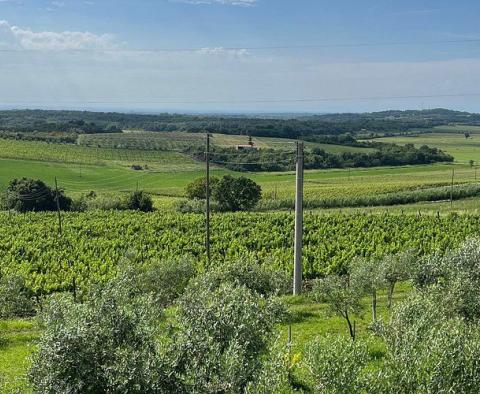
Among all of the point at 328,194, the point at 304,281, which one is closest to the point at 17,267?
the point at 304,281

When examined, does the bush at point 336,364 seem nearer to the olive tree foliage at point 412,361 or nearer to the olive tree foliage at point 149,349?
the olive tree foliage at point 412,361

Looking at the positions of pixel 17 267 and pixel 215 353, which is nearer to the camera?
pixel 215 353

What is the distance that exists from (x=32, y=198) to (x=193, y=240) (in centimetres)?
3588

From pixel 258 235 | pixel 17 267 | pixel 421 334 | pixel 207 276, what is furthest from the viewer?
pixel 258 235

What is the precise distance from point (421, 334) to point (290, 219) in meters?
46.9

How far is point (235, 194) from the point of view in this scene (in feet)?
257

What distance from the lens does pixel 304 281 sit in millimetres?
39500

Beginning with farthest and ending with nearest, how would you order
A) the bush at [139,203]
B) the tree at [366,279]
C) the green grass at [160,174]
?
the green grass at [160,174] → the bush at [139,203] → the tree at [366,279]

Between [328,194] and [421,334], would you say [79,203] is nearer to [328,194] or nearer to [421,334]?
[328,194]

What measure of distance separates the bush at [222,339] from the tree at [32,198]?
66.3 metres

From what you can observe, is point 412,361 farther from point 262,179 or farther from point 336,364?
point 262,179

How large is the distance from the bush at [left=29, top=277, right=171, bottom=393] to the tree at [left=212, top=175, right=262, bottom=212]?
209ft

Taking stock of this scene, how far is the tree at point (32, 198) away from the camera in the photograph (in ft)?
253

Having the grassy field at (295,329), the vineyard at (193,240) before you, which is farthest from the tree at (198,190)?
the grassy field at (295,329)
